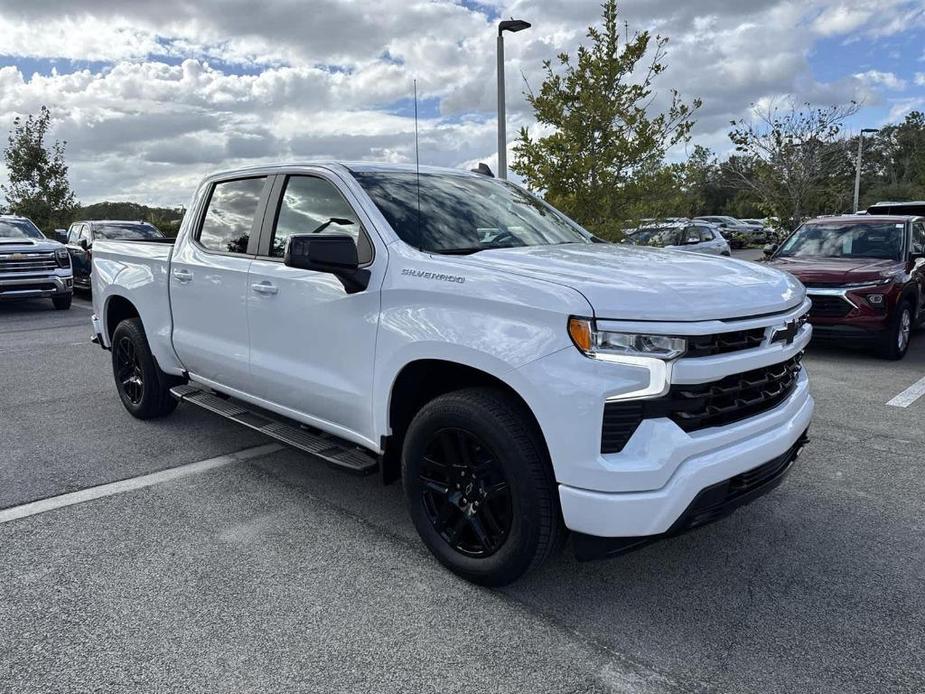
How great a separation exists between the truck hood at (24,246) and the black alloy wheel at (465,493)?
12382 mm

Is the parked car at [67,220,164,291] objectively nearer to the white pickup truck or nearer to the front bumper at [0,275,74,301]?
the front bumper at [0,275,74,301]

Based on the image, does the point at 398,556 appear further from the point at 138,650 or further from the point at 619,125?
the point at 619,125

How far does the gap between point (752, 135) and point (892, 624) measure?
49.1ft

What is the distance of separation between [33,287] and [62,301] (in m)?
0.64

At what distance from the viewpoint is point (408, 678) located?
100 inches

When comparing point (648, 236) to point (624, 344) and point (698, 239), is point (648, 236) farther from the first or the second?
point (624, 344)

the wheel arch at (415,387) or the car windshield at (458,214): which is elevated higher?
the car windshield at (458,214)

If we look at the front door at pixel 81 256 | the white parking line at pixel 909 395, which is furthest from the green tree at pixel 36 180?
the white parking line at pixel 909 395

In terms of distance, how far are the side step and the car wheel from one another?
1002 centimetres

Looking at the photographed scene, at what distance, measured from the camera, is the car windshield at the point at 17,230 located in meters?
13.5

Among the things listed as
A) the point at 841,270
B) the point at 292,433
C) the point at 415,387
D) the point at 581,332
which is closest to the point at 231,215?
the point at 292,433

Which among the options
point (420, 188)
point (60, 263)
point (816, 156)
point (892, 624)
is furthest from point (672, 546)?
point (816, 156)

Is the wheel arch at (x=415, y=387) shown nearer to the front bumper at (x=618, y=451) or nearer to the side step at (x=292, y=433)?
the side step at (x=292, y=433)

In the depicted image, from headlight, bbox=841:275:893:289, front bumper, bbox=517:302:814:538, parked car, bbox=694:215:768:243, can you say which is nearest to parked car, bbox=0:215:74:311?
headlight, bbox=841:275:893:289
